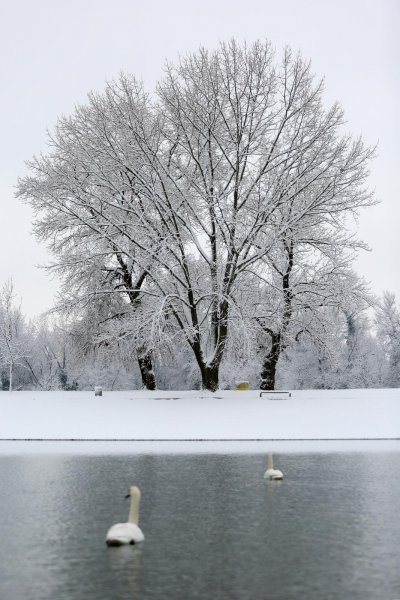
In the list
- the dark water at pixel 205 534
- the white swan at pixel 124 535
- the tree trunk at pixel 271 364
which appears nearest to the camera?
the dark water at pixel 205 534

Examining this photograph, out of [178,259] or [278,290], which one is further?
[278,290]

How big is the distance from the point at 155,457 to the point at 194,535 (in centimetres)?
1110

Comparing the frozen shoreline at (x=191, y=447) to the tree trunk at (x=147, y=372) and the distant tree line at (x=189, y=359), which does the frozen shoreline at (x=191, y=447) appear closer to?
the distant tree line at (x=189, y=359)

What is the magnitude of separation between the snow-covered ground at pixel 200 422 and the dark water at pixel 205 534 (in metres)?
8.07

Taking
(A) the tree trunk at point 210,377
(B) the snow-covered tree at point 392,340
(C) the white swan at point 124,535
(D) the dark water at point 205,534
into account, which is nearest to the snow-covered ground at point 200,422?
(A) the tree trunk at point 210,377

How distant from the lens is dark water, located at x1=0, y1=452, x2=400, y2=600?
802cm

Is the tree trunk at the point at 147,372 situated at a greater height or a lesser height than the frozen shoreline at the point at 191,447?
greater

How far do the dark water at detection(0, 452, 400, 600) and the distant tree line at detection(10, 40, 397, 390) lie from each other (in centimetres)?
1388

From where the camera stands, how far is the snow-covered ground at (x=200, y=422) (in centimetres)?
2677

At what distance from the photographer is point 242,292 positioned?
1389 inches

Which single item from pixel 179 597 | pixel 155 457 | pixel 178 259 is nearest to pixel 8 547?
pixel 179 597

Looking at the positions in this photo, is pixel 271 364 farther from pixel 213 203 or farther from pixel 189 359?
pixel 189 359

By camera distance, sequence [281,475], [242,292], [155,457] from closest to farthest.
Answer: [281,475] → [155,457] → [242,292]

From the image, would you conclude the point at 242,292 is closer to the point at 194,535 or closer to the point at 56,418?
the point at 56,418
